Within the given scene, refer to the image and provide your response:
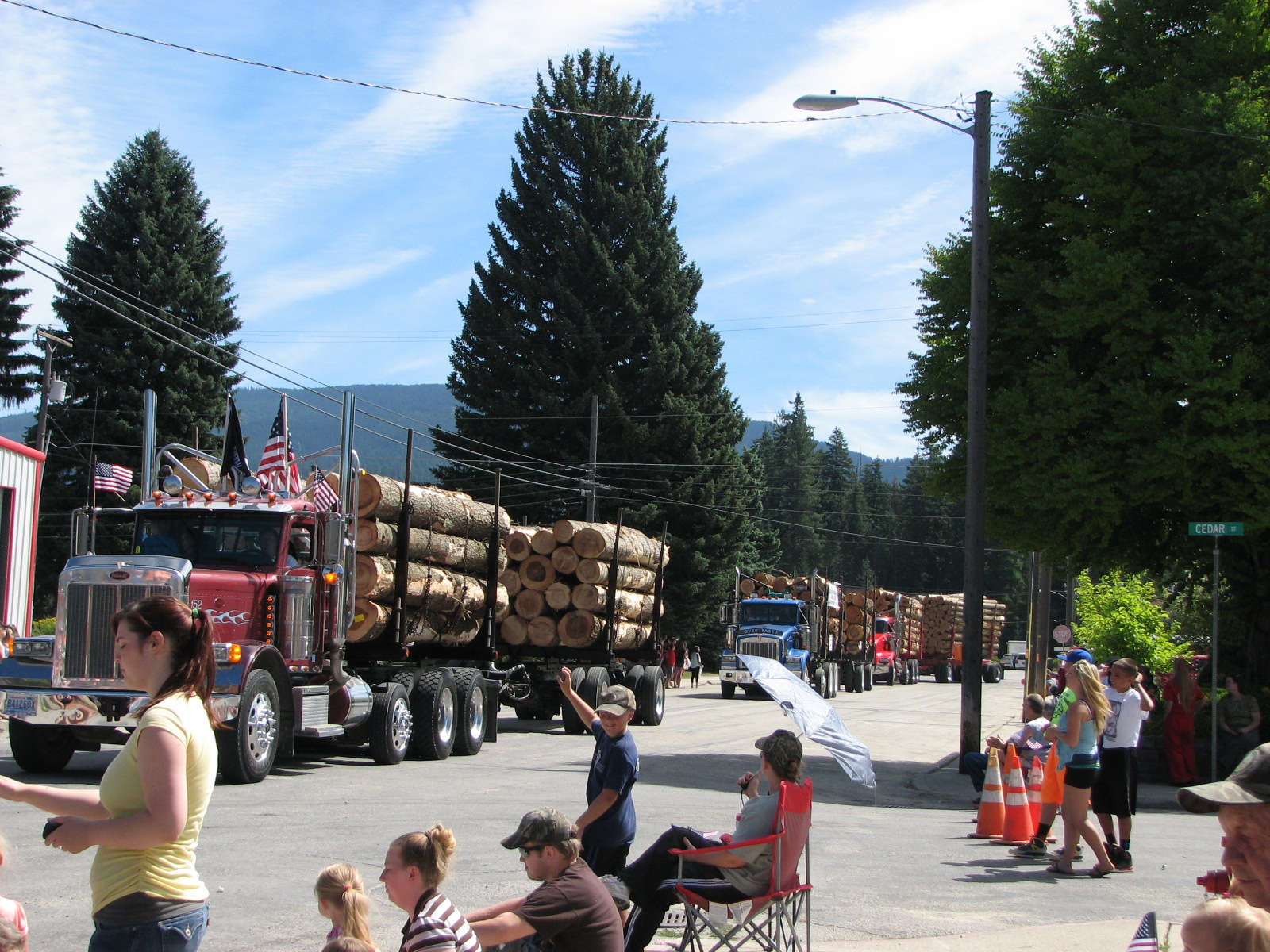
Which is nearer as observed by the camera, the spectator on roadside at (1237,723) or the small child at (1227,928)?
the small child at (1227,928)

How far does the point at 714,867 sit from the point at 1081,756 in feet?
12.7

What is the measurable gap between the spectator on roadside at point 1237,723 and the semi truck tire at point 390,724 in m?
9.86

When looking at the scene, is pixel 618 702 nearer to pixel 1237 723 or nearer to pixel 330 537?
pixel 330 537

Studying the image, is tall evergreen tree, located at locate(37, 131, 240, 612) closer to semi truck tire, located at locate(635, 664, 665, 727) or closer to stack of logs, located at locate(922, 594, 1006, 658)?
semi truck tire, located at locate(635, 664, 665, 727)

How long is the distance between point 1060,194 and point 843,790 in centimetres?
837

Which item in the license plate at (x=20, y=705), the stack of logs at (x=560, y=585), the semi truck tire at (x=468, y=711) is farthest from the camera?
the stack of logs at (x=560, y=585)

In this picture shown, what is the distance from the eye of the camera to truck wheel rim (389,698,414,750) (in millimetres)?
15219

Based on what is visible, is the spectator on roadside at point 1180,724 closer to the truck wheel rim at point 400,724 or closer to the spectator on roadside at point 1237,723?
the spectator on roadside at point 1237,723

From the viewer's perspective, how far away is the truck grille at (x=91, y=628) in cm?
1200

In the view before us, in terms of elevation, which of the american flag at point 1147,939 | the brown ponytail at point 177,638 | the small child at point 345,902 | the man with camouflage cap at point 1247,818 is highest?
the brown ponytail at point 177,638

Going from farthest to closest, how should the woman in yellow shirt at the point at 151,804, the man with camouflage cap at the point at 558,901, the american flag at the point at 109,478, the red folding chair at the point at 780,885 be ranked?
the american flag at the point at 109,478, the red folding chair at the point at 780,885, the man with camouflage cap at the point at 558,901, the woman in yellow shirt at the point at 151,804

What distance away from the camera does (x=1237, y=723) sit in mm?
15094

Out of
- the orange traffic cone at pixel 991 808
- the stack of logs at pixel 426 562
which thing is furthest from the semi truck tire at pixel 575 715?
the orange traffic cone at pixel 991 808

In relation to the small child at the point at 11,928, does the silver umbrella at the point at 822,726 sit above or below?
above
